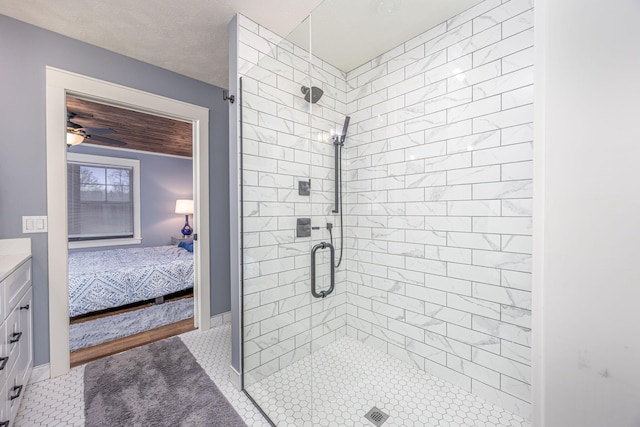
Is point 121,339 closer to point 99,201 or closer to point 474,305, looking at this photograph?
point 474,305

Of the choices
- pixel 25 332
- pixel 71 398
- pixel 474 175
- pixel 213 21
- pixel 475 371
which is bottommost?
pixel 71 398

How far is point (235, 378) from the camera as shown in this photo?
5.92 feet

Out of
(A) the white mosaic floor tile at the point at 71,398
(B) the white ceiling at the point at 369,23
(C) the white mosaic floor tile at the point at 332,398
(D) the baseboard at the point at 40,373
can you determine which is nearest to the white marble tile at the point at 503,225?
(C) the white mosaic floor tile at the point at 332,398

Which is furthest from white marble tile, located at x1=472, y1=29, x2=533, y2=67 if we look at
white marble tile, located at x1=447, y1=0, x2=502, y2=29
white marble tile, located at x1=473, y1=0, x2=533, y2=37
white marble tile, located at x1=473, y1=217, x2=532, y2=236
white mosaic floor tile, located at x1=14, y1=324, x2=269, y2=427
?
white mosaic floor tile, located at x1=14, y1=324, x2=269, y2=427

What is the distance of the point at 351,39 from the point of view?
2.00 meters

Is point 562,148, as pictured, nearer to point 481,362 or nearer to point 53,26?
point 481,362

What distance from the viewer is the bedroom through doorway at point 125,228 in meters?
2.68

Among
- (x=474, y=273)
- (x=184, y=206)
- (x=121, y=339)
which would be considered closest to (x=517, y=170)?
(x=474, y=273)

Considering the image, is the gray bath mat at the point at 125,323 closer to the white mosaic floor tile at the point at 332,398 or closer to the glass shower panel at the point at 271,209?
the white mosaic floor tile at the point at 332,398

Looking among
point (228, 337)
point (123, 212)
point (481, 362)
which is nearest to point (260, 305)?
point (228, 337)

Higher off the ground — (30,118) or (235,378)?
(30,118)

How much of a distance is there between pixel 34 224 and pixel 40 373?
106 cm

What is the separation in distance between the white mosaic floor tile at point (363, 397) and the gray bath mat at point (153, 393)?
0.28 meters

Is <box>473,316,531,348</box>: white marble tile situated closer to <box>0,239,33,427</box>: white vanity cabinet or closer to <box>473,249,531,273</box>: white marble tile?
<box>473,249,531,273</box>: white marble tile
